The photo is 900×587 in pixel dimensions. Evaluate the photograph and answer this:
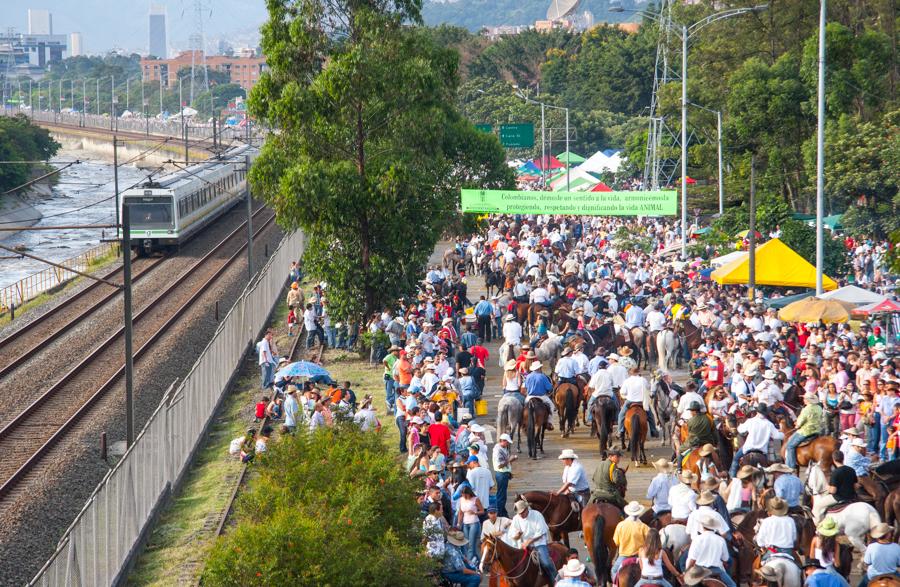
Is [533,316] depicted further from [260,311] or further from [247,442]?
[247,442]

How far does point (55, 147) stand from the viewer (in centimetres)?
12625

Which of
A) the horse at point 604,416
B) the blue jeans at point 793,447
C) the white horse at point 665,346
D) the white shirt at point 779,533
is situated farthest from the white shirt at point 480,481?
the white horse at point 665,346

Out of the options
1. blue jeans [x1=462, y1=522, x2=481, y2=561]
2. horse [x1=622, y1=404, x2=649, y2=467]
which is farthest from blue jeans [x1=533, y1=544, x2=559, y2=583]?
horse [x1=622, y1=404, x2=649, y2=467]

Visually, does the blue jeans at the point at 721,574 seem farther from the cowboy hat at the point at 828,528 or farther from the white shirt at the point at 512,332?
the white shirt at the point at 512,332

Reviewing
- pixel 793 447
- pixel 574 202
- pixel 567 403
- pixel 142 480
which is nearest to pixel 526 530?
pixel 793 447

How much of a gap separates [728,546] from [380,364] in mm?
18822

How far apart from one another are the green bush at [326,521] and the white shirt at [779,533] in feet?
13.2

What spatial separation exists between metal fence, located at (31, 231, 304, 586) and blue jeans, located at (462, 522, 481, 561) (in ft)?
15.4

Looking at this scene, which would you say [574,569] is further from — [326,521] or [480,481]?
[480,481]

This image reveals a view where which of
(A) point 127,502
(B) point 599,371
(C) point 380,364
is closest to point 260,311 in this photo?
(C) point 380,364

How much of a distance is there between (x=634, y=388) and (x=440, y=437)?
3.86 metres

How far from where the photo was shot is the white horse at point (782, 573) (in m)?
15.9

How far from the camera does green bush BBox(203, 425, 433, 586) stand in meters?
14.2

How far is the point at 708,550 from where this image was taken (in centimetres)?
1598
